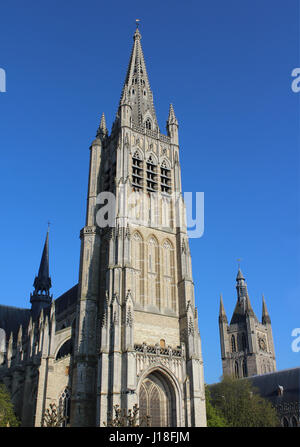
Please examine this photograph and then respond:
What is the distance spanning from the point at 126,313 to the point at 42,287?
35.5 meters

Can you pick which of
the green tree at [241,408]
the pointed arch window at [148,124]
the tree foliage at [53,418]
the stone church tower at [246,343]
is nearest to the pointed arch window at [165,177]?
the pointed arch window at [148,124]

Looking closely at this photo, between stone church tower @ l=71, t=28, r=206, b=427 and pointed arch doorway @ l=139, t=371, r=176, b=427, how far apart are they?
0.07 meters

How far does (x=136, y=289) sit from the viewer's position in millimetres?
37438

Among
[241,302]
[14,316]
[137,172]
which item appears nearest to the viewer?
[137,172]

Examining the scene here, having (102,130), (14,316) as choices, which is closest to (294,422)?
(14,316)

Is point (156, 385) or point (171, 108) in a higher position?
point (171, 108)

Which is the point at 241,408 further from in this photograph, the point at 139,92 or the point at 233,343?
the point at 233,343

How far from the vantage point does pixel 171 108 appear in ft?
166

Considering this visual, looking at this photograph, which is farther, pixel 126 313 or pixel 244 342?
pixel 244 342

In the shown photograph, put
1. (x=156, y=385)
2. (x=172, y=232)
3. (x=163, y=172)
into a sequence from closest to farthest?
(x=156, y=385), (x=172, y=232), (x=163, y=172)

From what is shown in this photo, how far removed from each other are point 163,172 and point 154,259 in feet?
33.1

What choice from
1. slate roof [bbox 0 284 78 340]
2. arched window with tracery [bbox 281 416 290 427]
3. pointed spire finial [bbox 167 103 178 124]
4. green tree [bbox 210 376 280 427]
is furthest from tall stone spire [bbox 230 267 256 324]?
pointed spire finial [bbox 167 103 178 124]
